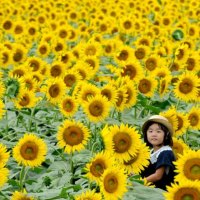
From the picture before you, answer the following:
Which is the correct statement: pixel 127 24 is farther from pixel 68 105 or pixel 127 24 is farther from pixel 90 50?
pixel 68 105

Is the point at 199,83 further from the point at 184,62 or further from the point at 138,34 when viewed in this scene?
the point at 138,34

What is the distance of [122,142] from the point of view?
4.79 m

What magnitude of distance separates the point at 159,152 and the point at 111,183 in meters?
1.48

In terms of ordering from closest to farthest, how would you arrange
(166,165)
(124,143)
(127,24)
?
1. (124,143)
2. (166,165)
3. (127,24)

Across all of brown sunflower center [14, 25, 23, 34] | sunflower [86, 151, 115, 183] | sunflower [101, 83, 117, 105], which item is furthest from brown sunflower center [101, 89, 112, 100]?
brown sunflower center [14, 25, 23, 34]

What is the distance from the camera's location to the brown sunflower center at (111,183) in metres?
4.15

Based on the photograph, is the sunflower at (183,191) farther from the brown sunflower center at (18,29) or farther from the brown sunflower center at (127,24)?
the brown sunflower center at (127,24)

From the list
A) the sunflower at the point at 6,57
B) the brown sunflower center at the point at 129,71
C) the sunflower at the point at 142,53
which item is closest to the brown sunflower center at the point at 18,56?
the sunflower at the point at 6,57

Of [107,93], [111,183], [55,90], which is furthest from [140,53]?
[111,183]

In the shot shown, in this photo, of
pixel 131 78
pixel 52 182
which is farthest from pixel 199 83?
pixel 52 182

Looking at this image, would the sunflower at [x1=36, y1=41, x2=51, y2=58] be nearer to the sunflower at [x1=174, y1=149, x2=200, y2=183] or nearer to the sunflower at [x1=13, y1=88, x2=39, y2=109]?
the sunflower at [x1=13, y1=88, x2=39, y2=109]

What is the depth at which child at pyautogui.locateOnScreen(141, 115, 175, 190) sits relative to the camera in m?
5.45

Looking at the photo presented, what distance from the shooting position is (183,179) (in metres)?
4.20

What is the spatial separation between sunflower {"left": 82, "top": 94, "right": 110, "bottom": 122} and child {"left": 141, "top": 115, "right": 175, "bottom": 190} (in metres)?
0.38
